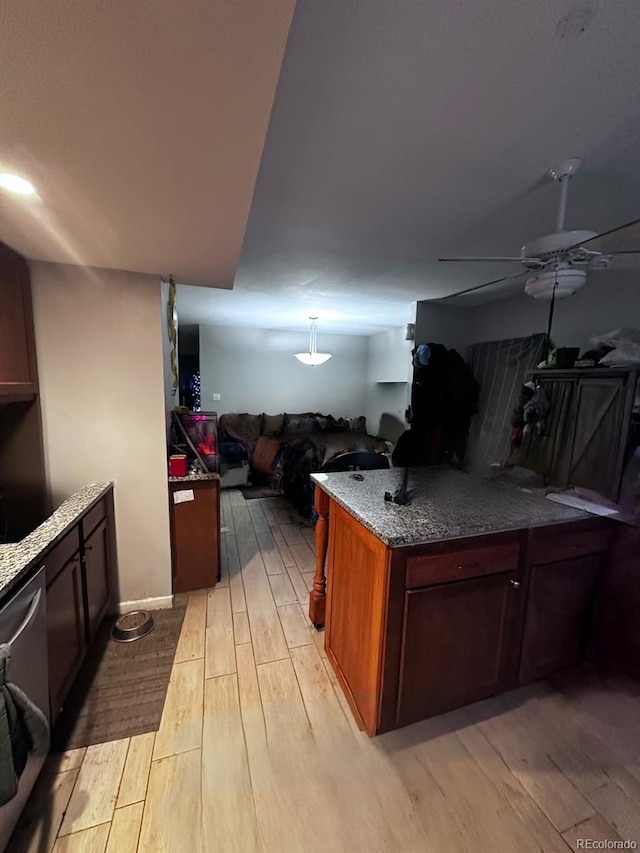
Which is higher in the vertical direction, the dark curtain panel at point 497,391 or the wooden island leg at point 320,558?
the dark curtain panel at point 497,391

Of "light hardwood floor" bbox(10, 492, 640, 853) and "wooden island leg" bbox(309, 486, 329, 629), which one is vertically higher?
"wooden island leg" bbox(309, 486, 329, 629)

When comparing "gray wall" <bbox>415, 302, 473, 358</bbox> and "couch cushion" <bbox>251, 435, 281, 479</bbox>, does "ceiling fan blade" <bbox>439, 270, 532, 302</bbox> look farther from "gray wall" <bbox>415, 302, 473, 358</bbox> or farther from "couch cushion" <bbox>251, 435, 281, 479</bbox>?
"couch cushion" <bbox>251, 435, 281, 479</bbox>

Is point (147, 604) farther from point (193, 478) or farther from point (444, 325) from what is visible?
point (444, 325)

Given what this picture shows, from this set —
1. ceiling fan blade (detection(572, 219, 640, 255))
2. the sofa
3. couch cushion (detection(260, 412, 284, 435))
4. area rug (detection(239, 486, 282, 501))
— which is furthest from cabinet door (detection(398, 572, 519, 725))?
couch cushion (detection(260, 412, 284, 435))

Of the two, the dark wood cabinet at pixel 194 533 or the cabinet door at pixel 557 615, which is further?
the dark wood cabinet at pixel 194 533

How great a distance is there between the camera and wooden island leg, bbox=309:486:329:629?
6.47 feet

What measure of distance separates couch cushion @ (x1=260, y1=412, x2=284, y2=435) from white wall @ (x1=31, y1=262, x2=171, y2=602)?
3.38 meters

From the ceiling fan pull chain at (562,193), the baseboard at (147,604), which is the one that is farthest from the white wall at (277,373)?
the ceiling fan pull chain at (562,193)

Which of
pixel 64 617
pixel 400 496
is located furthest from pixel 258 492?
pixel 400 496

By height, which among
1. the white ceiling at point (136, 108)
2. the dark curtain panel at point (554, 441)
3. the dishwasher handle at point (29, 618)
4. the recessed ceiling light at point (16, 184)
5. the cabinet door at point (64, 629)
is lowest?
the cabinet door at point (64, 629)

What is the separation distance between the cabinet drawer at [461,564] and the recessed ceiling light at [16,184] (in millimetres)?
1884

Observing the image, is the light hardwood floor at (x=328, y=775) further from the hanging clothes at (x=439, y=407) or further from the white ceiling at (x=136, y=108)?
the white ceiling at (x=136, y=108)

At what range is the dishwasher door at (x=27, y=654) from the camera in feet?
3.42

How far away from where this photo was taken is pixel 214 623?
2.15 metres
